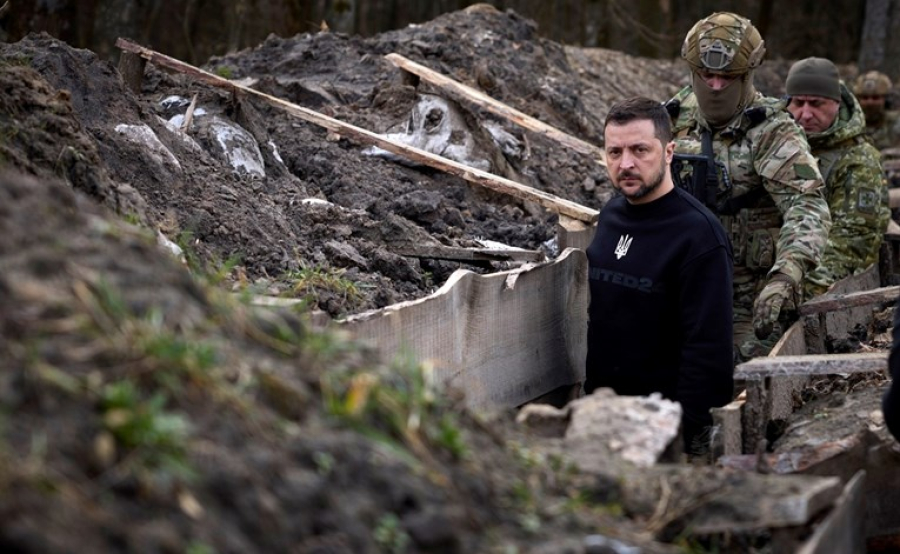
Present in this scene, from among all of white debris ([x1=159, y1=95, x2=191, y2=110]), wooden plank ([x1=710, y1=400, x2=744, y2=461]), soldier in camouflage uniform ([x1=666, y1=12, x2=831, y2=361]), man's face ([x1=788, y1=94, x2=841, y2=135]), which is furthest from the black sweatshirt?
man's face ([x1=788, y1=94, x2=841, y2=135])

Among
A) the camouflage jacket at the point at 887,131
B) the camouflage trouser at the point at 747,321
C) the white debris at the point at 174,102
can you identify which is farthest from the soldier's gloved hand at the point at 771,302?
the camouflage jacket at the point at 887,131

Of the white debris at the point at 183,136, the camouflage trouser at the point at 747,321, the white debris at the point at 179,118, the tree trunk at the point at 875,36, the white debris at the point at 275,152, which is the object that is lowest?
the camouflage trouser at the point at 747,321

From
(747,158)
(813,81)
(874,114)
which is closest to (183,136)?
(747,158)

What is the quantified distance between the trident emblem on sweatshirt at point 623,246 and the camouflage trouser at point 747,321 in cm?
133

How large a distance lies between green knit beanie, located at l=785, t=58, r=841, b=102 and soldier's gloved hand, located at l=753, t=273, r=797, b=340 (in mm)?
2996

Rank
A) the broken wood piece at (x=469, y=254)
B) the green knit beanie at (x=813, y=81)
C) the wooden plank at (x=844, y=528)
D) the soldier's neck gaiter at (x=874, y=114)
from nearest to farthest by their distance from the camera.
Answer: the wooden plank at (x=844, y=528) < the broken wood piece at (x=469, y=254) < the green knit beanie at (x=813, y=81) < the soldier's neck gaiter at (x=874, y=114)

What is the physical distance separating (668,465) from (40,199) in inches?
80.6

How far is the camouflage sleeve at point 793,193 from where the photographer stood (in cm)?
756

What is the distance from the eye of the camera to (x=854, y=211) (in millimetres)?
10008

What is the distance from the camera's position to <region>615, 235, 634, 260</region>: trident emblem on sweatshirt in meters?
6.85

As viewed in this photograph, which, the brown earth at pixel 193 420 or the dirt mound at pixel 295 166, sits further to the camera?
the dirt mound at pixel 295 166

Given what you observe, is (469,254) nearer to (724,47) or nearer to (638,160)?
(638,160)

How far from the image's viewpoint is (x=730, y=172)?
26.8 feet

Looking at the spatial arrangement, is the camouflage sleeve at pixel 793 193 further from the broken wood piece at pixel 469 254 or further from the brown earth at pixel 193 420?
the brown earth at pixel 193 420
